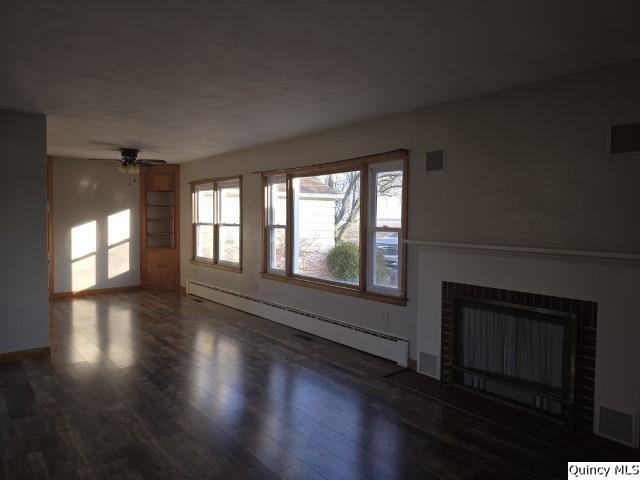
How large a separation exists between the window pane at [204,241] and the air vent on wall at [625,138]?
6252 mm

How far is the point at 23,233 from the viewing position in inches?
176

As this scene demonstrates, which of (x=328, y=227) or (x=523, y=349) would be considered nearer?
(x=523, y=349)

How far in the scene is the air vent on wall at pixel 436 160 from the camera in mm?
3990

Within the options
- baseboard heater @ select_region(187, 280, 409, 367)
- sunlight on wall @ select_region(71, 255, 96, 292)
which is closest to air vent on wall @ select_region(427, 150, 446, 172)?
baseboard heater @ select_region(187, 280, 409, 367)

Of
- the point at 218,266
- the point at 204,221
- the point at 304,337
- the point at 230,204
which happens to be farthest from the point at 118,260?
the point at 304,337

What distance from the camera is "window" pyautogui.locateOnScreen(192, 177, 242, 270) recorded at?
7.20 m

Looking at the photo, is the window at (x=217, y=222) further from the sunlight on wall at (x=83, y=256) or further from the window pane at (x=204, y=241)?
the sunlight on wall at (x=83, y=256)

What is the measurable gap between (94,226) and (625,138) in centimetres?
804

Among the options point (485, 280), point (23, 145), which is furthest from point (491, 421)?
point (23, 145)

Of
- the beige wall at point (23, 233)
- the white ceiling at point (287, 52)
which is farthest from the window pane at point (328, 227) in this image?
the beige wall at point (23, 233)

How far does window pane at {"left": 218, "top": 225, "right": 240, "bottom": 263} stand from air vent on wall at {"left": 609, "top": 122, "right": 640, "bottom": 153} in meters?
5.29

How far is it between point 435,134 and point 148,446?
133 inches

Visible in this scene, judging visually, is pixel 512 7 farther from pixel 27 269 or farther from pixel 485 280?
pixel 27 269

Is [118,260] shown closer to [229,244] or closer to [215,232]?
[215,232]
